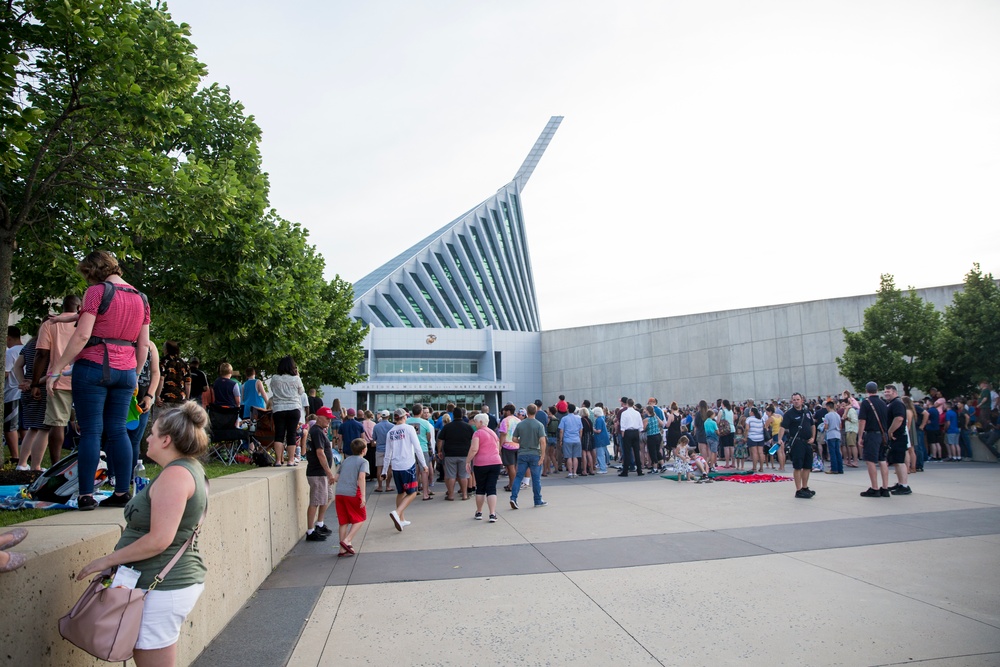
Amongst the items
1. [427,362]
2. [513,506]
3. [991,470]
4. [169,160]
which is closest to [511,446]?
[513,506]

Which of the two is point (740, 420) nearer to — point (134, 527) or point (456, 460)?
point (456, 460)

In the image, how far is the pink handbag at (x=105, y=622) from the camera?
2303mm

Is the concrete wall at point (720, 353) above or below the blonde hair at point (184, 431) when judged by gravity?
above

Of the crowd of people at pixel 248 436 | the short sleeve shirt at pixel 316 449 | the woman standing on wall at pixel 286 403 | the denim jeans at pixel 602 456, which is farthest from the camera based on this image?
the denim jeans at pixel 602 456

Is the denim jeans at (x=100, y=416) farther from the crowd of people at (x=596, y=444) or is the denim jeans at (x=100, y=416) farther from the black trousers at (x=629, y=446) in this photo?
the black trousers at (x=629, y=446)

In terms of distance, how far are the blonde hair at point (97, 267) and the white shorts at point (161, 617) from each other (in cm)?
218

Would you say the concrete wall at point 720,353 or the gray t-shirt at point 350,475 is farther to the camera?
the concrete wall at point 720,353

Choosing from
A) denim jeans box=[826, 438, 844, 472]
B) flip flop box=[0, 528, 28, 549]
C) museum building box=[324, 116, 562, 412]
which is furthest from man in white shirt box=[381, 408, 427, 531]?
museum building box=[324, 116, 562, 412]

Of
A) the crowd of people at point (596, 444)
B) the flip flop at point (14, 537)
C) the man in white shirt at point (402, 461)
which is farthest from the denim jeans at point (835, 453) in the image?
the flip flop at point (14, 537)

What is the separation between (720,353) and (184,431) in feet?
128

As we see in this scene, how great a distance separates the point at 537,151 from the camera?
94.6 metres

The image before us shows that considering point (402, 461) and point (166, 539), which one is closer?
point (166, 539)

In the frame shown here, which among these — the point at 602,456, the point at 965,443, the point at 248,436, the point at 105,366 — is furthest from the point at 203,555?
the point at 965,443

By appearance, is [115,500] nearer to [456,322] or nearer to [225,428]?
[225,428]
